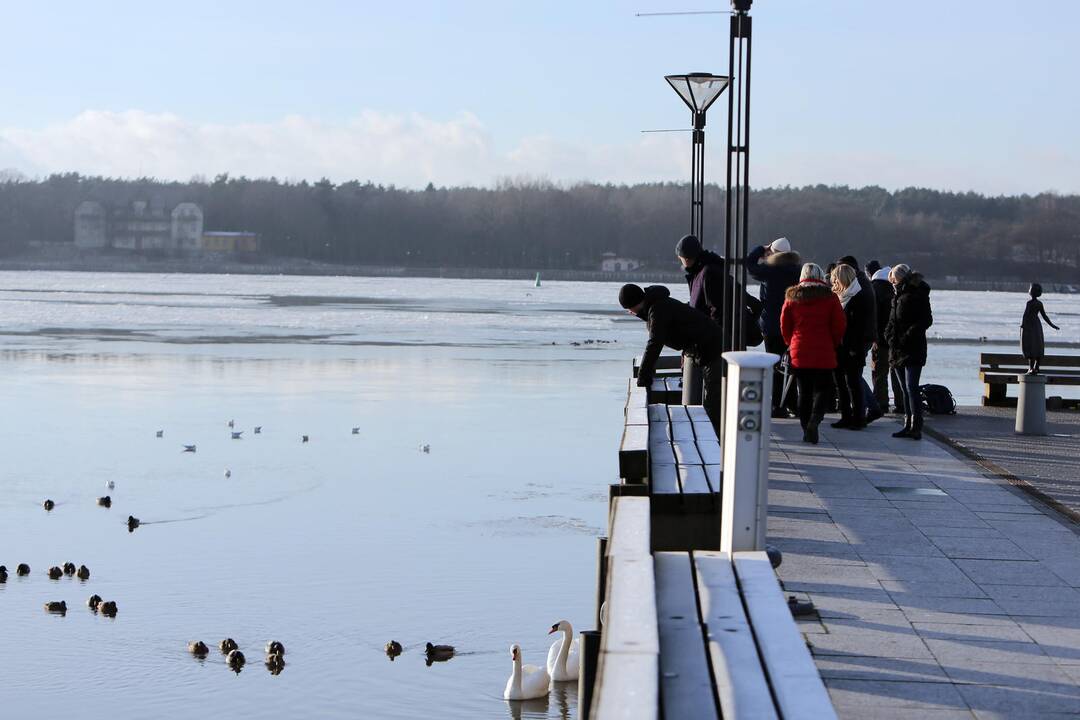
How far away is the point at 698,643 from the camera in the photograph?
4344 millimetres

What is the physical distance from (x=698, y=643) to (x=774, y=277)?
817cm

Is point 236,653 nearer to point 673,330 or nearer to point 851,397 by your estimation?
point 673,330

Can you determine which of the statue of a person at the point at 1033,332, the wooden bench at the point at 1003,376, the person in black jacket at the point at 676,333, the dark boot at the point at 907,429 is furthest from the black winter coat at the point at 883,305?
the person in black jacket at the point at 676,333

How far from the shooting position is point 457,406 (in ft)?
65.4

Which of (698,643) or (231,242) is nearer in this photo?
(698,643)

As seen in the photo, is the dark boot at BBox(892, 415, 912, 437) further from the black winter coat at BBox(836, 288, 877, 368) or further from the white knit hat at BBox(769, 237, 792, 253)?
the white knit hat at BBox(769, 237, 792, 253)

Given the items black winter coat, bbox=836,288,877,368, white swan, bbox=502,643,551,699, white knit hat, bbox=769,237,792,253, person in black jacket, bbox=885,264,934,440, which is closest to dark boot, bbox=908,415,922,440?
person in black jacket, bbox=885,264,934,440

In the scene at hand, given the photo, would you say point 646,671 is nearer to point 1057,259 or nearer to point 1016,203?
point 1057,259

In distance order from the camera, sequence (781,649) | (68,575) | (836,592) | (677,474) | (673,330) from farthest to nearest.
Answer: (68,575)
(673,330)
(677,474)
(836,592)
(781,649)

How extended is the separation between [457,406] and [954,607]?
1423 centimetres

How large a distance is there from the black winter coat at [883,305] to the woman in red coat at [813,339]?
241 centimetres

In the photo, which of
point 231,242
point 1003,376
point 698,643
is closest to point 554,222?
point 231,242

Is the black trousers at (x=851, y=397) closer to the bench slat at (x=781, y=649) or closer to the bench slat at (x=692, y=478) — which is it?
Answer: the bench slat at (x=692, y=478)

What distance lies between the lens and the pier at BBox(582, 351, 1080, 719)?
404cm
